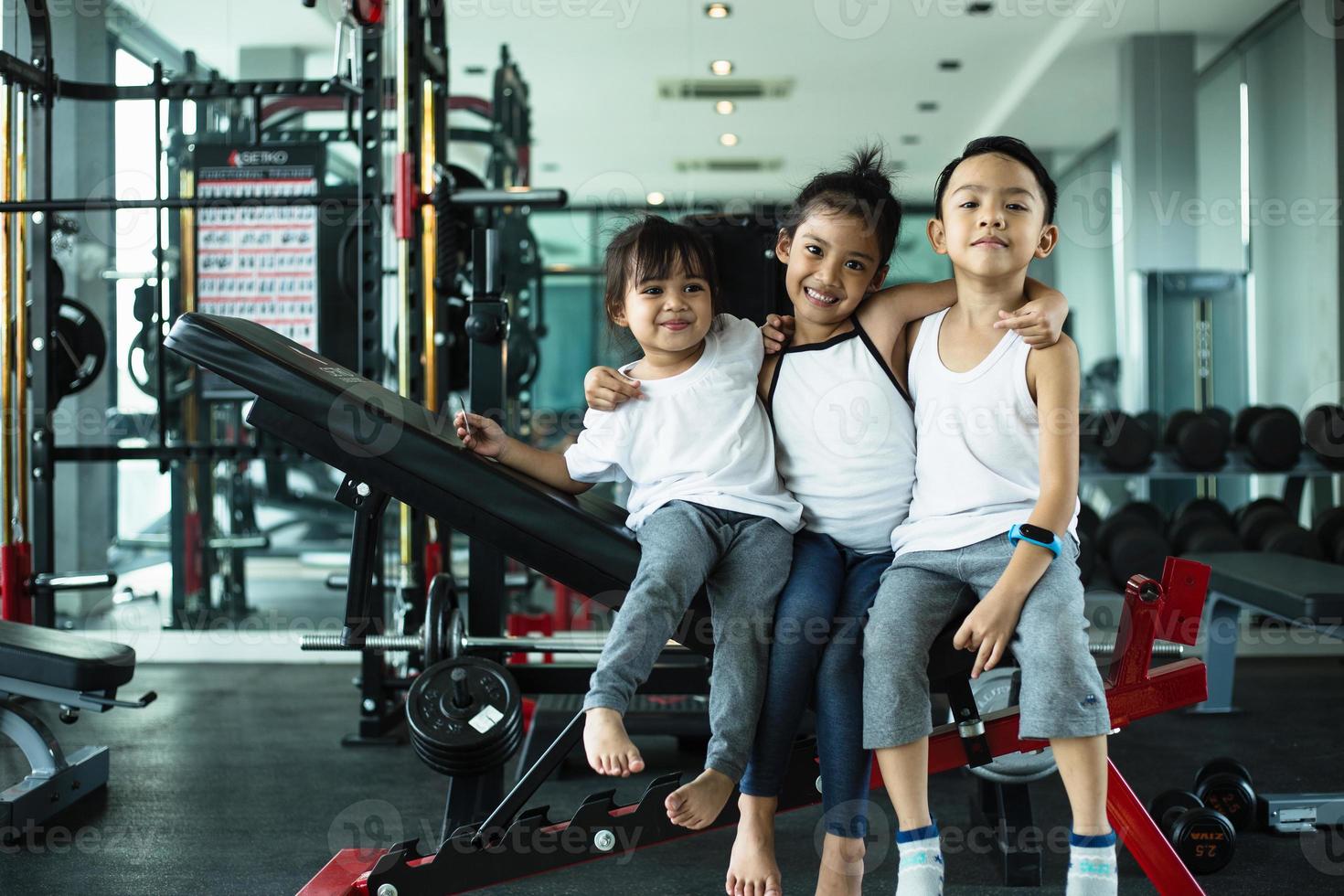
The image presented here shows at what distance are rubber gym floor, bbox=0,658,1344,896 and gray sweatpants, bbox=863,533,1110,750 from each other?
0.59m

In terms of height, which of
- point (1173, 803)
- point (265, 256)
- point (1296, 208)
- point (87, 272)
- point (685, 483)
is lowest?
point (1173, 803)

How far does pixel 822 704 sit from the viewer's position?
146 cm

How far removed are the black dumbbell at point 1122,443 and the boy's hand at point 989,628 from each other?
2.66 meters

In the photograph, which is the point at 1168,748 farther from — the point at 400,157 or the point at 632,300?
the point at 400,157

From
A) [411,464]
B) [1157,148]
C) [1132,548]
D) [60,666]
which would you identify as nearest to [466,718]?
[411,464]

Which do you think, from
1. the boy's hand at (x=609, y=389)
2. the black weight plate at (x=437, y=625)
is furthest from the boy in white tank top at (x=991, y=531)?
the black weight plate at (x=437, y=625)

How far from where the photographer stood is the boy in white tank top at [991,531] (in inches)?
53.1

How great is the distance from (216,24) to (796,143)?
15.1ft

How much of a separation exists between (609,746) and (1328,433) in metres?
3.35

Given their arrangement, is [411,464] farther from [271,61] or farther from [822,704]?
[271,61]

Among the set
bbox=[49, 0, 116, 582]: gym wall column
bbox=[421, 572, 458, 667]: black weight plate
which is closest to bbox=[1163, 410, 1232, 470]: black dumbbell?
bbox=[421, 572, 458, 667]: black weight plate

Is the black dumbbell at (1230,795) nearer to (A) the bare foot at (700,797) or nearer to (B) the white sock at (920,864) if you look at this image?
(B) the white sock at (920,864)

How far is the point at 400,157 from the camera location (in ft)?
8.55

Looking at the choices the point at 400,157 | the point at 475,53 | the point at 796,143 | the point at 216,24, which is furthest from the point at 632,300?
the point at 796,143
